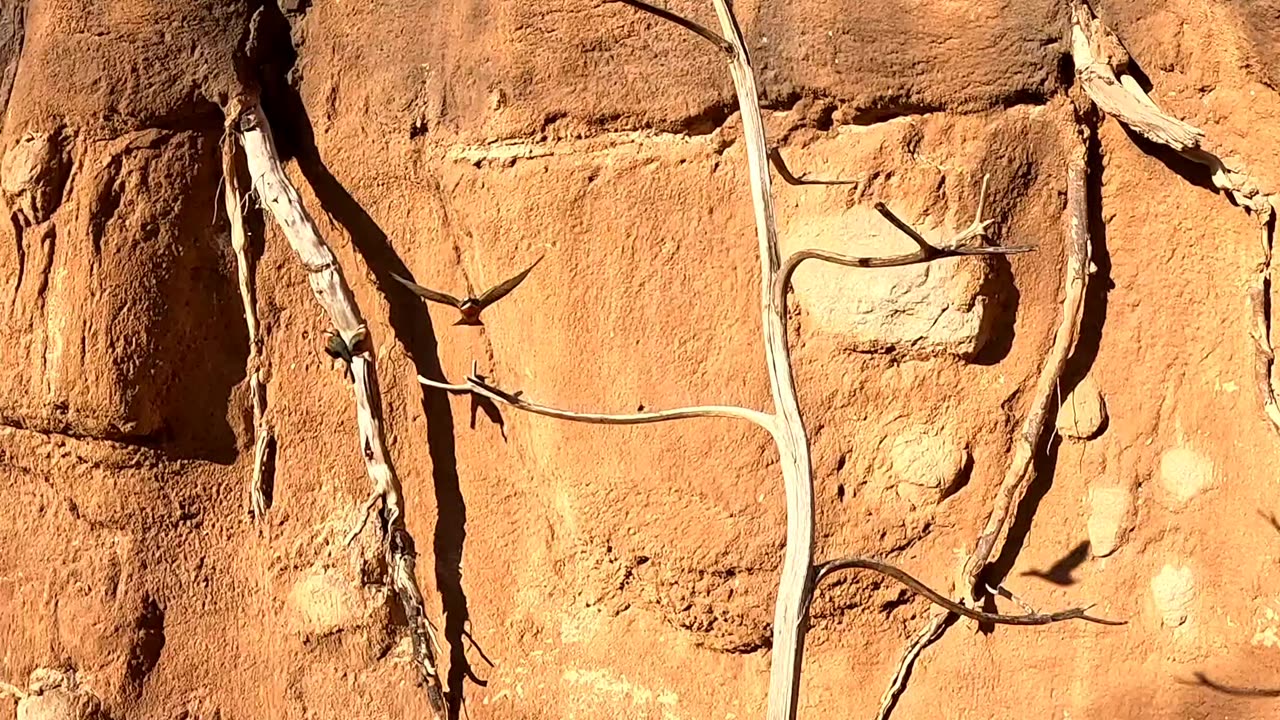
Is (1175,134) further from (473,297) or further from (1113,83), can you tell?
(473,297)

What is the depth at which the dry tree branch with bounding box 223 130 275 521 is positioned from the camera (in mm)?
2135

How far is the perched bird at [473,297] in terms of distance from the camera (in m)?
2.05

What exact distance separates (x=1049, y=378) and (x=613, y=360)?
67 cm

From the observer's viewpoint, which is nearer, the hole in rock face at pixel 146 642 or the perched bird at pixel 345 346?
the perched bird at pixel 345 346

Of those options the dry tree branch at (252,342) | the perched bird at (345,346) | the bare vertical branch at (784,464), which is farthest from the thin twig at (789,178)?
the dry tree branch at (252,342)

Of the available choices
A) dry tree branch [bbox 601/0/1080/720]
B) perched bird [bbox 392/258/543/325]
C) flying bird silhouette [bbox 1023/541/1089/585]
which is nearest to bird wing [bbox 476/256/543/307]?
perched bird [bbox 392/258/543/325]

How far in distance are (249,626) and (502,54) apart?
1.07m

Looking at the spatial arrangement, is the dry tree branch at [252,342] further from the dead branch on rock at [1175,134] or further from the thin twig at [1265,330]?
the thin twig at [1265,330]

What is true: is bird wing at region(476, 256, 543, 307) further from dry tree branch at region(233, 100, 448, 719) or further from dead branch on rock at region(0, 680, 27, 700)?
dead branch on rock at region(0, 680, 27, 700)

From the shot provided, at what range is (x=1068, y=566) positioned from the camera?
1.94m

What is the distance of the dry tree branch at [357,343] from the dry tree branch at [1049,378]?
2.87 feet

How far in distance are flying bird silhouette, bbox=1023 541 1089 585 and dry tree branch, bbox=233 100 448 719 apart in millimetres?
1000

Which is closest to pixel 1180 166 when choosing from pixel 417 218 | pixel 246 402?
pixel 417 218

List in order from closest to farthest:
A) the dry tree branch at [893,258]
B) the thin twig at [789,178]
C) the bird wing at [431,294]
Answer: the dry tree branch at [893,258], the thin twig at [789,178], the bird wing at [431,294]
